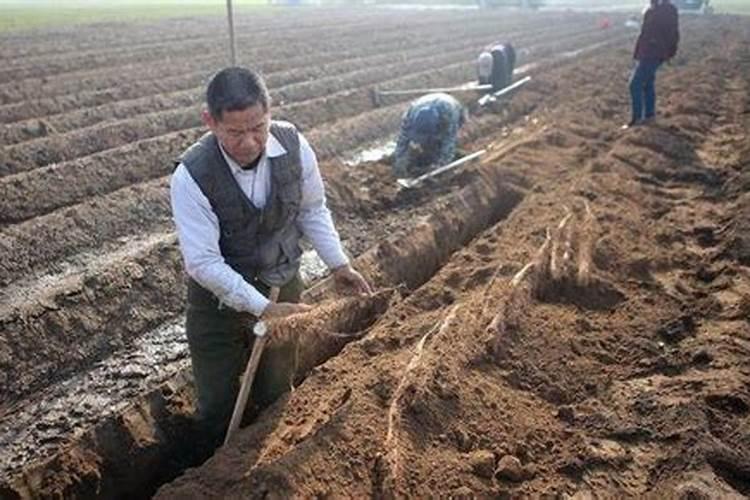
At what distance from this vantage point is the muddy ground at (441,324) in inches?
140

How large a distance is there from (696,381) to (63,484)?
146 inches

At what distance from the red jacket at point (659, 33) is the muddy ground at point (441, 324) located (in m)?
1.05

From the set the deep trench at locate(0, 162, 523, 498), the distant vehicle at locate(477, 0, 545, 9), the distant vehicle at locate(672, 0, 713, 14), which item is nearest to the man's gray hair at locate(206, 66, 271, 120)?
the deep trench at locate(0, 162, 523, 498)

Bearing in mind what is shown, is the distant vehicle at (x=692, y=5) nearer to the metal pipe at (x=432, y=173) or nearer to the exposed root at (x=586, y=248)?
the metal pipe at (x=432, y=173)

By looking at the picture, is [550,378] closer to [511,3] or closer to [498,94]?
[498,94]

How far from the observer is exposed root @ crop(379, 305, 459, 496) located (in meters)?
3.31

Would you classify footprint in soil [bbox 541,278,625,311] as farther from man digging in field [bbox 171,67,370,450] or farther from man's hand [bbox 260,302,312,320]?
man's hand [bbox 260,302,312,320]

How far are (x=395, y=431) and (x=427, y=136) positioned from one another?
5558 mm

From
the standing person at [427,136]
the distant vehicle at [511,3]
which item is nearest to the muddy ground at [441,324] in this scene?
the standing person at [427,136]

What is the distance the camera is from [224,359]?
382 centimetres

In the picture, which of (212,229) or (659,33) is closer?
(212,229)

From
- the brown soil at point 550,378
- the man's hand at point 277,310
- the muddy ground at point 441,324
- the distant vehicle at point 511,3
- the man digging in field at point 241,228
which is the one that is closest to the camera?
the man digging in field at point 241,228

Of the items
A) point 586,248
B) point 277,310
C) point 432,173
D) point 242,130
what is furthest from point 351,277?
point 432,173

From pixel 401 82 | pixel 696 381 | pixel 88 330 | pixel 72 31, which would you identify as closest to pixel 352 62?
pixel 401 82
